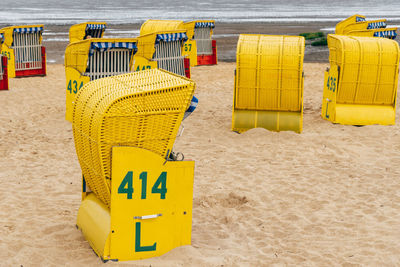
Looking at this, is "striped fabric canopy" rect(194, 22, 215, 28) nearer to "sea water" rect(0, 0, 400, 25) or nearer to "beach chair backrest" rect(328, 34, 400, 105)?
"beach chair backrest" rect(328, 34, 400, 105)

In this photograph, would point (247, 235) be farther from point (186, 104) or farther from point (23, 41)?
point (23, 41)

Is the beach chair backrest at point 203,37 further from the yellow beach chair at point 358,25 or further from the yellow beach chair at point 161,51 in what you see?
the yellow beach chair at point 161,51

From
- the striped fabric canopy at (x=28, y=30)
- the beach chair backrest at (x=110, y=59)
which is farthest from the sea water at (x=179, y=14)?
the beach chair backrest at (x=110, y=59)

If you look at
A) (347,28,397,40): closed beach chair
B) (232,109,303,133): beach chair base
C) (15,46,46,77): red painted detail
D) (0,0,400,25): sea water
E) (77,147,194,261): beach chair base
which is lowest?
(0,0,400,25): sea water

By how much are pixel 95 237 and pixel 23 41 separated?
48.4 ft

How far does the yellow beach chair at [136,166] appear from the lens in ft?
18.9

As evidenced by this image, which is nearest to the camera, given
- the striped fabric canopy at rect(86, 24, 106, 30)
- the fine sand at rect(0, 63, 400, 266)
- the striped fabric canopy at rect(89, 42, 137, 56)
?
the fine sand at rect(0, 63, 400, 266)

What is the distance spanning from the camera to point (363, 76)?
1235 centimetres

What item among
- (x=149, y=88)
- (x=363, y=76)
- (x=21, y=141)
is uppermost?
(x=149, y=88)

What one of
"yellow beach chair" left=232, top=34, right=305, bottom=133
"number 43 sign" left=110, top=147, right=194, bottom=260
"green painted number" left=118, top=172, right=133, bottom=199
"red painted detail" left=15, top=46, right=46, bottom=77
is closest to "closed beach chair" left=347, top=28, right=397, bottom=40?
"yellow beach chair" left=232, top=34, right=305, bottom=133

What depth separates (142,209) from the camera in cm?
604

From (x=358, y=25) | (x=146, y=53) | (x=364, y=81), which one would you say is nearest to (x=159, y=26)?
(x=146, y=53)

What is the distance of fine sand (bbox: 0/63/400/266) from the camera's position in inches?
251

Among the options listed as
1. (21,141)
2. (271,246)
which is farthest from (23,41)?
(271,246)
